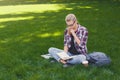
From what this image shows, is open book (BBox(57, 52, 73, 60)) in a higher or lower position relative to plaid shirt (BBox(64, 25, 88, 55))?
lower

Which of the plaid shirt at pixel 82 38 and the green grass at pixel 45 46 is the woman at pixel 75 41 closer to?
the plaid shirt at pixel 82 38

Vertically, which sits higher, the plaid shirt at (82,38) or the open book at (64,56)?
the plaid shirt at (82,38)

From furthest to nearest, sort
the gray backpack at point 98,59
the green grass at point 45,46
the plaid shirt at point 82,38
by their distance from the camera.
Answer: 1. the plaid shirt at point 82,38
2. the gray backpack at point 98,59
3. the green grass at point 45,46

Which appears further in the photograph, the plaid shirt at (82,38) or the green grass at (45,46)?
the plaid shirt at (82,38)

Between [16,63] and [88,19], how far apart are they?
9556 millimetres

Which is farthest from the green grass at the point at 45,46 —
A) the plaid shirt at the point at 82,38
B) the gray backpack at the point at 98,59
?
the plaid shirt at the point at 82,38

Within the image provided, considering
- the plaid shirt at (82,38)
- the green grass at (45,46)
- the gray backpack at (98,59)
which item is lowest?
the green grass at (45,46)

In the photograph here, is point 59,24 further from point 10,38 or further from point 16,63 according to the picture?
point 16,63

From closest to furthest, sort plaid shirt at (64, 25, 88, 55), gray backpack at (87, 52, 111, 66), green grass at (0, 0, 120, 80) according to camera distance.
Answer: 1. green grass at (0, 0, 120, 80)
2. gray backpack at (87, 52, 111, 66)
3. plaid shirt at (64, 25, 88, 55)

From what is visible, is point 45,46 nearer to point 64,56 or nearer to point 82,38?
point 64,56

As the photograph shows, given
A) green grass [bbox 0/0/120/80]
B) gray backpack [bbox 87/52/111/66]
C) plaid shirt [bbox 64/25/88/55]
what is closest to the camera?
green grass [bbox 0/0/120/80]

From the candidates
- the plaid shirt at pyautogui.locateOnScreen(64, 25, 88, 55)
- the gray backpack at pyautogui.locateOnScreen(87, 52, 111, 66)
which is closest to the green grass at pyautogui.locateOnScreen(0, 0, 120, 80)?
the gray backpack at pyautogui.locateOnScreen(87, 52, 111, 66)

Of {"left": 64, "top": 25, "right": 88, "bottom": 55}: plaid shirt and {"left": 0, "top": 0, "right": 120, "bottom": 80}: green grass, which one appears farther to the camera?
{"left": 64, "top": 25, "right": 88, "bottom": 55}: plaid shirt

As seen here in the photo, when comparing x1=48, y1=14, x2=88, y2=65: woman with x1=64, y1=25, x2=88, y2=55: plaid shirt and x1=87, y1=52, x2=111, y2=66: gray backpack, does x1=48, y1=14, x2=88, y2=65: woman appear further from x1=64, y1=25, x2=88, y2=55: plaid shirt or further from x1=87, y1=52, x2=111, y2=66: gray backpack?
x1=87, y1=52, x2=111, y2=66: gray backpack
